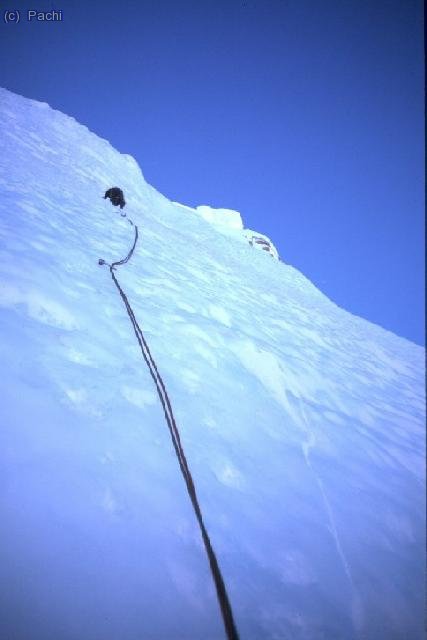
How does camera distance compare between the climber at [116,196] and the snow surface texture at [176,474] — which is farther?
the climber at [116,196]

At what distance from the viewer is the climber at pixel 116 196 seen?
343 inches

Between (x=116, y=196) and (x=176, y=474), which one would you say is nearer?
(x=176, y=474)

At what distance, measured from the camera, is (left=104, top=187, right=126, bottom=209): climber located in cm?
871

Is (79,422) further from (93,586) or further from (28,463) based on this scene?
(93,586)

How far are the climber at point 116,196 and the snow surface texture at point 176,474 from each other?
458cm

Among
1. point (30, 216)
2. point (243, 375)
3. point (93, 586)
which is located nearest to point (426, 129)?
point (243, 375)

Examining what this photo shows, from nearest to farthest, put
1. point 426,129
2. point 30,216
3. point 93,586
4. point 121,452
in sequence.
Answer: point 93,586
point 121,452
point 426,129
point 30,216

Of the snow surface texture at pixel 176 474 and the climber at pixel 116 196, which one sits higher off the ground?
the climber at pixel 116 196

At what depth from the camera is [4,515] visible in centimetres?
131

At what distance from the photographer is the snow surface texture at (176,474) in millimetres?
1316

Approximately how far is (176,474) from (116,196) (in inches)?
323

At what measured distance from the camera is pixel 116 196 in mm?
8750

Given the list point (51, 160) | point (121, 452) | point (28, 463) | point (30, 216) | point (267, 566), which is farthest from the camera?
point (51, 160)

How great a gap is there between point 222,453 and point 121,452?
646 millimetres
